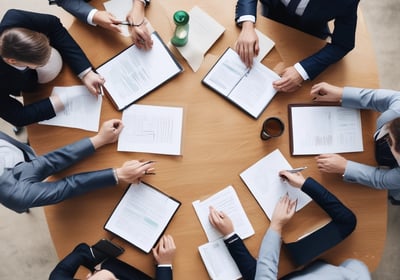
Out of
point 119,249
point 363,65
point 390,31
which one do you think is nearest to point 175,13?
point 363,65

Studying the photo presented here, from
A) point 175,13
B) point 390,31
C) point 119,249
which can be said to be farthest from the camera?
point 390,31

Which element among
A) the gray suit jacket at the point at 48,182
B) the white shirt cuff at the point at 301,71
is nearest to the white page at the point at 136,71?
the gray suit jacket at the point at 48,182

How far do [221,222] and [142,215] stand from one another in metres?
0.29

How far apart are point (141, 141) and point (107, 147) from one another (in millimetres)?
131

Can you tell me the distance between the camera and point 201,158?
4.59 feet

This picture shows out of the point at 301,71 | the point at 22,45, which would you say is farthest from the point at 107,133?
the point at 301,71

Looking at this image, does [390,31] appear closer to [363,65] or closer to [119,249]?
[363,65]

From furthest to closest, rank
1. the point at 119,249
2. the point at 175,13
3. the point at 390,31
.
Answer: the point at 390,31
the point at 175,13
the point at 119,249

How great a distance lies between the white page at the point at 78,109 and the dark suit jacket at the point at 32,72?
43 mm

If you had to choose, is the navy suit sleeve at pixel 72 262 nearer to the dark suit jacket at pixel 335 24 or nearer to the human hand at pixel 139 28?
the human hand at pixel 139 28

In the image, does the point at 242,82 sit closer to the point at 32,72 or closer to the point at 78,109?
the point at 78,109

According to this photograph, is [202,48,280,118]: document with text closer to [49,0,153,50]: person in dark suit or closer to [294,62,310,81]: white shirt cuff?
[294,62,310,81]: white shirt cuff

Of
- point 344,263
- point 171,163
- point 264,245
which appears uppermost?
A: point 171,163

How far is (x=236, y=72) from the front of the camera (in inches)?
57.7
